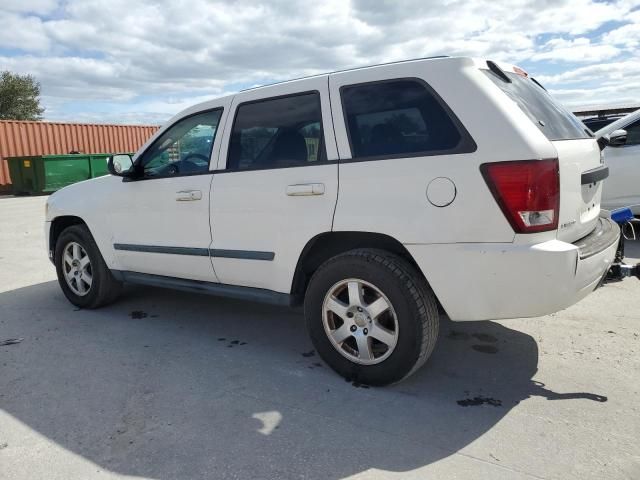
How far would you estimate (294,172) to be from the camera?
3316 mm

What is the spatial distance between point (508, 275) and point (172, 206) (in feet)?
8.39

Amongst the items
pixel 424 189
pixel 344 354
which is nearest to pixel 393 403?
pixel 344 354

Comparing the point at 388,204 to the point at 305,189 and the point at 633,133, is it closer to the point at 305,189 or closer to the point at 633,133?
the point at 305,189

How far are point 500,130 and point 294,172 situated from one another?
1.28 meters

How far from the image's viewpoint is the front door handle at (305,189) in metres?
3.17

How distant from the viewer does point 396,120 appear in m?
3.02

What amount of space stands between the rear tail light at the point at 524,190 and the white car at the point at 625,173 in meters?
4.85

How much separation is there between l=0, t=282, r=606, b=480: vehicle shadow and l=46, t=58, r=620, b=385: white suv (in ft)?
1.09

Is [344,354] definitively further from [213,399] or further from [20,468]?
[20,468]

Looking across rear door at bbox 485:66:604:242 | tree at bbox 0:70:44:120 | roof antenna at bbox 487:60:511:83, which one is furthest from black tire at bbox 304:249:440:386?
tree at bbox 0:70:44:120

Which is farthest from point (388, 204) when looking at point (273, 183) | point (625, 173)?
point (625, 173)

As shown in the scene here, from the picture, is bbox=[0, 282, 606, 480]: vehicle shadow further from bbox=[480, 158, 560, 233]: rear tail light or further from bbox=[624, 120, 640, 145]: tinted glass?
bbox=[624, 120, 640, 145]: tinted glass

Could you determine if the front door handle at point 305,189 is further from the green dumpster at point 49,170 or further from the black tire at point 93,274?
the green dumpster at point 49,170

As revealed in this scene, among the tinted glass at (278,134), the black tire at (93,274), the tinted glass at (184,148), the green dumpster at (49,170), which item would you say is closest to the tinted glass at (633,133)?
the tinted glass at (278,134)
